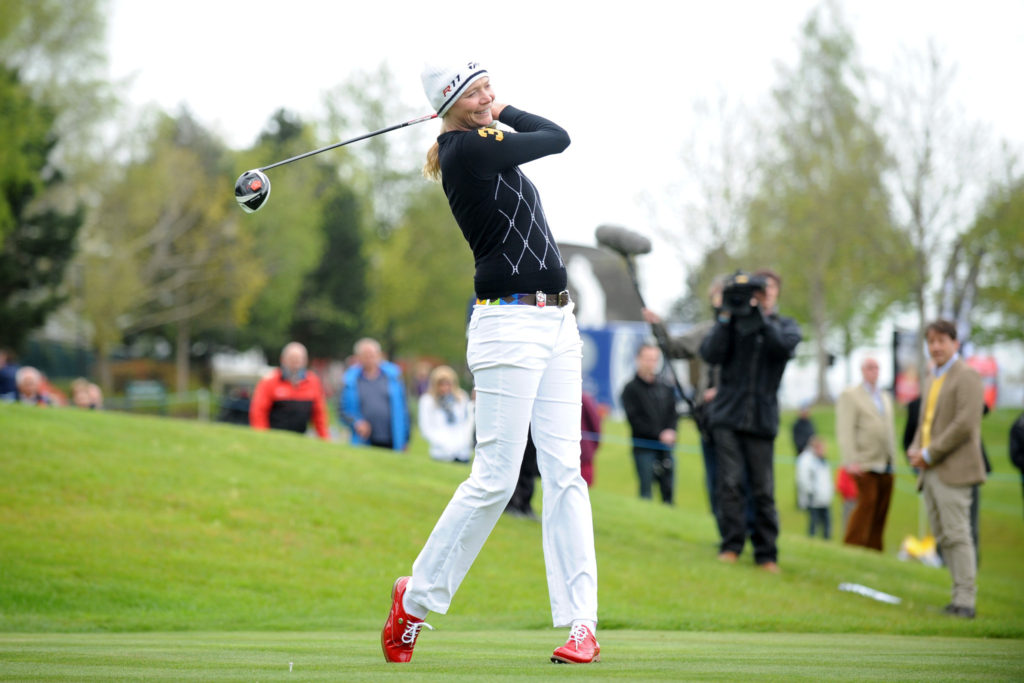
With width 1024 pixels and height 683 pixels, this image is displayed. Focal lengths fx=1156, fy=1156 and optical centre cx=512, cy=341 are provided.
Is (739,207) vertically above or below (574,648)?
Answer: above

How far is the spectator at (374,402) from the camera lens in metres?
15.5

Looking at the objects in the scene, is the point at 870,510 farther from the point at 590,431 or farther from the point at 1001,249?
the point at 1001,249

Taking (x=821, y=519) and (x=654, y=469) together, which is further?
(x=821, y=519)

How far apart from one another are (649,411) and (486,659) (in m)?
11.0

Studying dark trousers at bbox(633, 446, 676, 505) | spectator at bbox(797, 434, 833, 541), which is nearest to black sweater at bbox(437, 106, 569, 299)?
dark trousers at bbox(633, 446, 676, 505)

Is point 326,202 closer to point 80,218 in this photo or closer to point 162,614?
point 80,218

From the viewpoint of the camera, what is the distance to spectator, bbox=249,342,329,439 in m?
15.4

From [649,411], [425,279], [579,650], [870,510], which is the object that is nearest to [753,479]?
[870,510]

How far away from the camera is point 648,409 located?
15781mm

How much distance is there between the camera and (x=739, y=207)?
4584 cm

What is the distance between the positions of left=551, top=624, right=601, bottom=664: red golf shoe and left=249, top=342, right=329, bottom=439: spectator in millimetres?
10804

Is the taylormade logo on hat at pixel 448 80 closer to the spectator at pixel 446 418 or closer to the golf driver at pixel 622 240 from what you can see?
the golf driver at pixel 622 240

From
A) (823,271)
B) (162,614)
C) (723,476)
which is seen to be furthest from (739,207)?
(162,614)

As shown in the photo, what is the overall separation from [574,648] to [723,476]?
5958mm
